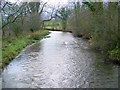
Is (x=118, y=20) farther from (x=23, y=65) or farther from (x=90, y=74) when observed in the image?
→ (x=23, y=65)

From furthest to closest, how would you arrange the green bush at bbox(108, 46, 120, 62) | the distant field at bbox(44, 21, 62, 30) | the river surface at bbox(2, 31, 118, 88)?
the distant field at bbox(44, 21, 62, 30), the green bush at bbox(108, 46, 120, 62), the river surface at bbox(2, 31, 118, 88)

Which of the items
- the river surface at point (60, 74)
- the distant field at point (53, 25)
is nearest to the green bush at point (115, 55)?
the river surface at point (60, 74)

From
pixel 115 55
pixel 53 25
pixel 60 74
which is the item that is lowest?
pixel 53 25

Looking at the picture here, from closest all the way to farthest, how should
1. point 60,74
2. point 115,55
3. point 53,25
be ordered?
point 60,74
point 115,55
point 53,25

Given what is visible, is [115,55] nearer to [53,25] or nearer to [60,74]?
[60,74]

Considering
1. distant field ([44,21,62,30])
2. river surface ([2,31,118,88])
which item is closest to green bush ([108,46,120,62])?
river surface ([2,31,118,88])

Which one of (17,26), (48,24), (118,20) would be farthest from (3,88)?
(48,24)

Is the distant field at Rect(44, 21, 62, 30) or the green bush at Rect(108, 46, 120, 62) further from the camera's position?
the distant field at Rect(44, 21, 62, 30)

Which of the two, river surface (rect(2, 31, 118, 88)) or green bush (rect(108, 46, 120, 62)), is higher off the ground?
green bush (rect(108, 46, 120, 62))

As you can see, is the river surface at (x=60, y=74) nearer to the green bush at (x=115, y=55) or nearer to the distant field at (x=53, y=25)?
the green bush at (x=115, y=55)

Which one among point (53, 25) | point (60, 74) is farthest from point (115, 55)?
point (53, 25)

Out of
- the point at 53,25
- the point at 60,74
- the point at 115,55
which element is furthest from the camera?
the point at 53,25

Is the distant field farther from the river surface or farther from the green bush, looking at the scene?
the green bush

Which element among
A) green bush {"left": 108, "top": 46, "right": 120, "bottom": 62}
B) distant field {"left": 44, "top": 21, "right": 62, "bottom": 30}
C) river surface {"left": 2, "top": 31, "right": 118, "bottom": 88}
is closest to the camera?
river surface {"left": 2, "top": 31, "right": 118, "bottom": 88}
